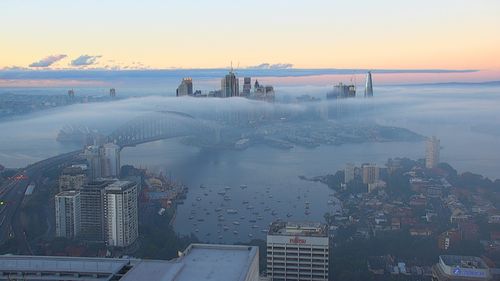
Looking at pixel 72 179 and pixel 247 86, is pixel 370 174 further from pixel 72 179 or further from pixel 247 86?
pixel 247 86

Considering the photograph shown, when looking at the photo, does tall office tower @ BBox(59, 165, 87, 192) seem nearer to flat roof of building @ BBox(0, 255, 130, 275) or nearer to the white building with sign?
flat roof of building @ BBox(0, 255, 130, 275)

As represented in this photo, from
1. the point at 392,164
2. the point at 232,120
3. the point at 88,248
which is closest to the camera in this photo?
the point at 88,248

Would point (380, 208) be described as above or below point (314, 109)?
below

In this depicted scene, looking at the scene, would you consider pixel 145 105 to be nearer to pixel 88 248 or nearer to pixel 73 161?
pixel 73 161

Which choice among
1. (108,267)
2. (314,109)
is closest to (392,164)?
(314,109)

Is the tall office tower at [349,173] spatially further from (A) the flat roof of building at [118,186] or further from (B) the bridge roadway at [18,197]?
(B) the bridge roadway at [18,197]

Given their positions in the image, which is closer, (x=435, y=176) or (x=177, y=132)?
(x=435, y=176)

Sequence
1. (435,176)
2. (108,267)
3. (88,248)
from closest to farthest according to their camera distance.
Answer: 1. (108,267)
2. (88,248)
3. (435,176)
